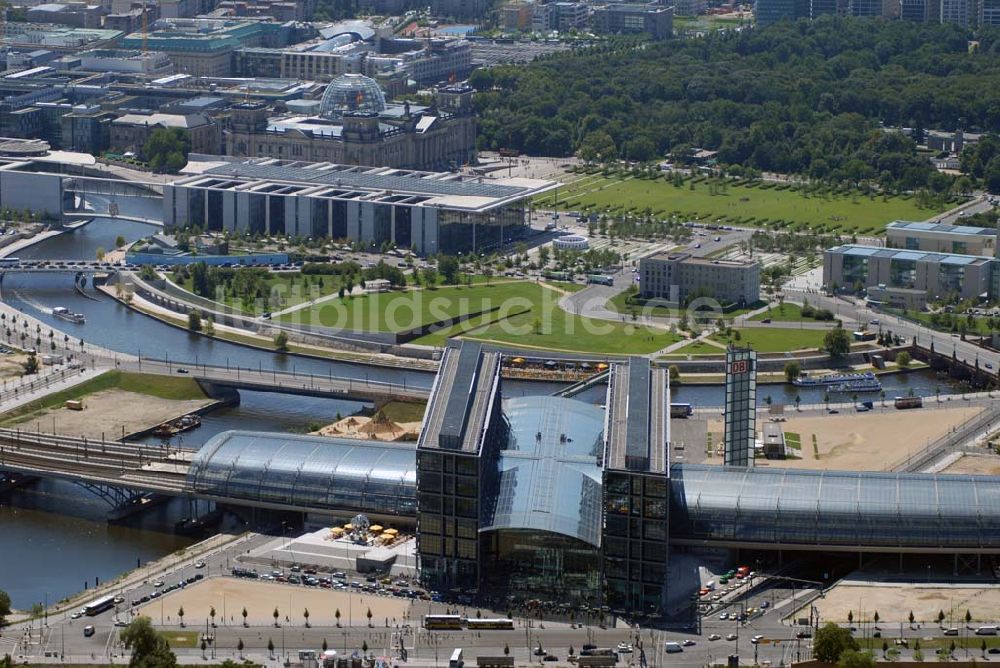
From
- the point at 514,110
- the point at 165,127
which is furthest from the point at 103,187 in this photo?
the point at 514,110

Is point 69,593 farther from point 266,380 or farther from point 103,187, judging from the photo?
point 103,187

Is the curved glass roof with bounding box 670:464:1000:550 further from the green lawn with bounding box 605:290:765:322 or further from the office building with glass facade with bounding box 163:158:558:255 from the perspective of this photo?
the office building with glass facade with bounding box 163:158:558:255

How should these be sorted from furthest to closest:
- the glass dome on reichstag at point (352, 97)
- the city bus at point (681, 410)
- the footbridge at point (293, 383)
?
1. the glass dome on reichstag at point (352, 97)
2. the footbridge at point (293, 383)
3. the city bus at point (681, 410)

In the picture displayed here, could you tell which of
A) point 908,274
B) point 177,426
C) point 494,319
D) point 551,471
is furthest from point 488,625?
point 908,274

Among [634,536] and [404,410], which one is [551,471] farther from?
[404,410]

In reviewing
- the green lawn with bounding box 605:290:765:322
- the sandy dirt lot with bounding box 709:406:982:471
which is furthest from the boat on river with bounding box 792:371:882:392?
the green lawn with bounding box 605:290:765:322

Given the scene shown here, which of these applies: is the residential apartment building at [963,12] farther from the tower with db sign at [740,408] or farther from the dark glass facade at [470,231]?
the tower with db sign at [740,408]

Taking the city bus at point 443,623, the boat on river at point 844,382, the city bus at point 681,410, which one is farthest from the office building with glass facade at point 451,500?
the boat on river at point 844,382
